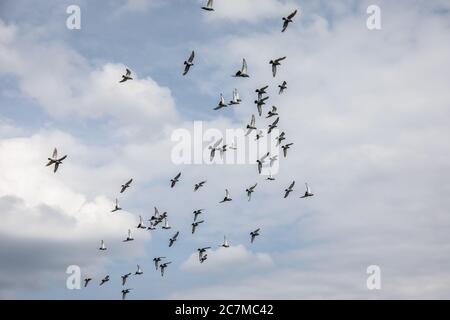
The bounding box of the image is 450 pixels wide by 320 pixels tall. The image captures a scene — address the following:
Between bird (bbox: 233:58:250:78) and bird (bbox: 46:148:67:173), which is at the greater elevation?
bird (bbox: 233:58:250:78)

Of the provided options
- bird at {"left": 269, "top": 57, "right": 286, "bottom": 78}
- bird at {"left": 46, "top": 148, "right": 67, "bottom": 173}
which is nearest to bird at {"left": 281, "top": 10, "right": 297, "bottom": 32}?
bird at {"left": 269, "top": 57, "right": 286, "bottom": 78}

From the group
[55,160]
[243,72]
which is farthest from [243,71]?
[55,160]

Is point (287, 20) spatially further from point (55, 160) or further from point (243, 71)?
point (55, 160)

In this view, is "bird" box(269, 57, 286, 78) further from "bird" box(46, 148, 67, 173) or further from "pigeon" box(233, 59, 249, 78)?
"bird" box(46, 148, 67, 173)

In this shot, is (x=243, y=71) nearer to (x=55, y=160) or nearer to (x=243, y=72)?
(x=243, y=72)

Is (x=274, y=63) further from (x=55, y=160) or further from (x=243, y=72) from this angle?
(x=55, y=160)

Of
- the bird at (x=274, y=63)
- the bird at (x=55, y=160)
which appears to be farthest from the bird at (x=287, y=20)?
the bird at (x=55, y=160)

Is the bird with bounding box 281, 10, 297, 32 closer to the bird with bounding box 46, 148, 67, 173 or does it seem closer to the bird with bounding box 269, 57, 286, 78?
the bird with bounding box 269, 57, 286, 78

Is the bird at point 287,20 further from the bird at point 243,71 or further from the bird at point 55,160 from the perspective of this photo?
the bird at point 55,160

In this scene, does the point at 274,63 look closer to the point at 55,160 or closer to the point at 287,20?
the point at 287,20

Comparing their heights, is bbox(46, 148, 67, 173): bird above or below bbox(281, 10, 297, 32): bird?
below

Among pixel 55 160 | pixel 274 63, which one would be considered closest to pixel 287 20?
pixel 274 63
